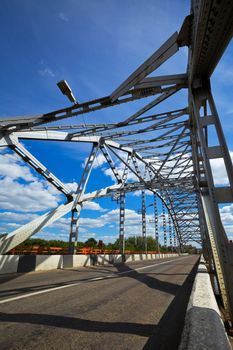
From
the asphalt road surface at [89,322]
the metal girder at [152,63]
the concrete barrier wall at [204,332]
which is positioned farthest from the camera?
the metal girder at [152,63]

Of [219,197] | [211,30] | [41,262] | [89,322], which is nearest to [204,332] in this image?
[89,322]

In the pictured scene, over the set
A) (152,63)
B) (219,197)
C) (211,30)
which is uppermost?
(152,63)

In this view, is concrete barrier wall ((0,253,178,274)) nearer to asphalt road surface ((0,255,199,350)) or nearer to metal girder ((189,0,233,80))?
asphalt road surface ((0,255,199,350))

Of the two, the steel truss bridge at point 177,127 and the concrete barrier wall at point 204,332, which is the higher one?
the steel truss bridge at point 177,127

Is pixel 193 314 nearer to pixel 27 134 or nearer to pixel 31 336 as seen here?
pixel 31 336

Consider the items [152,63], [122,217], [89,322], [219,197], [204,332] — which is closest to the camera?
[204,332]

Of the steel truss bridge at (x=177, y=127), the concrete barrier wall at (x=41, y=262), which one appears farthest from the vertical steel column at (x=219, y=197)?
the concrete barrier wall at (x=41, y=262)

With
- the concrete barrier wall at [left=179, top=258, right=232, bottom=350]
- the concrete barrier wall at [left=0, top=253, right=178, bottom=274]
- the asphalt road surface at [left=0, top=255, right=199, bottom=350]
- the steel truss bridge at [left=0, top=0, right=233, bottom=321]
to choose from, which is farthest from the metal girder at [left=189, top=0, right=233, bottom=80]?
the concrete barrier wall at [left=0, top=253, right=178, bottom=274]

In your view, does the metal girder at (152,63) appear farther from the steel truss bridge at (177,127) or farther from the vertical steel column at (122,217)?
the vertical steel column at (122,217)

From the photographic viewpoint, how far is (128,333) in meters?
3.42

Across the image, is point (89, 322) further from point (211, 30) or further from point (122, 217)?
point (122, 217)

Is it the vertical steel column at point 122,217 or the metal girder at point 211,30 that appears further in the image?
the vertical steel column at point 122,217

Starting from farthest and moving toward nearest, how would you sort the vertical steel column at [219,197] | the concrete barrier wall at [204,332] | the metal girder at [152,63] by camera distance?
the metal girder at [152,63]
the vertical steel column at [219,197]
the concrete barrier wall at [204,332]

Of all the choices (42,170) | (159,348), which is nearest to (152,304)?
(159,348)
